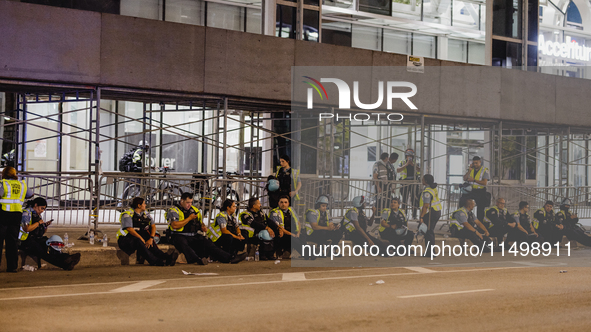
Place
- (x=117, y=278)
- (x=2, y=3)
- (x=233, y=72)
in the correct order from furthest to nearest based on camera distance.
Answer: (x=233, y=72), (x=2, y=3), (x=117, y=278)

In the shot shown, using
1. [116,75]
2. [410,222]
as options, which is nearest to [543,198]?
[410,222]

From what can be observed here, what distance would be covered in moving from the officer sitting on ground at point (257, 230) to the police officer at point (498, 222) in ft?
19.0

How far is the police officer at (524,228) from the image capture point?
15.5 m

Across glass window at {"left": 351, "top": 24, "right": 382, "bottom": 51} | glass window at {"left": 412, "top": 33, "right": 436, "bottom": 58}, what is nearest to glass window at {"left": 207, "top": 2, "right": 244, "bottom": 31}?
glass window at {"left": 351, "top": 24, "right": 382, "bottom": 51}

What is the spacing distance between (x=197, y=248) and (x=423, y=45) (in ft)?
47.0

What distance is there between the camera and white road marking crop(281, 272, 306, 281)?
387 inches

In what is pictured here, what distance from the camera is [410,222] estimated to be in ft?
51.3

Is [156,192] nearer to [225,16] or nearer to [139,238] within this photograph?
[139,238]

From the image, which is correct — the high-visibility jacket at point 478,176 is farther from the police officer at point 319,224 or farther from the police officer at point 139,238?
the police officer at point 139,238

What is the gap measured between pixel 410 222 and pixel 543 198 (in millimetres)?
5214

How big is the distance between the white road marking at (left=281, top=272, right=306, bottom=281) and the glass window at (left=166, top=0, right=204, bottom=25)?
39.0 feet

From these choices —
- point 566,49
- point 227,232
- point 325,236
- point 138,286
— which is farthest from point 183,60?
point 566,49

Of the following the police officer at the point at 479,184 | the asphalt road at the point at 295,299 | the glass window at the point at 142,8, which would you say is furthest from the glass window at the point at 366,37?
the asphalt road at the point at 295,299

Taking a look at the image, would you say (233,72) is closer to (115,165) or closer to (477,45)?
(115,165)
